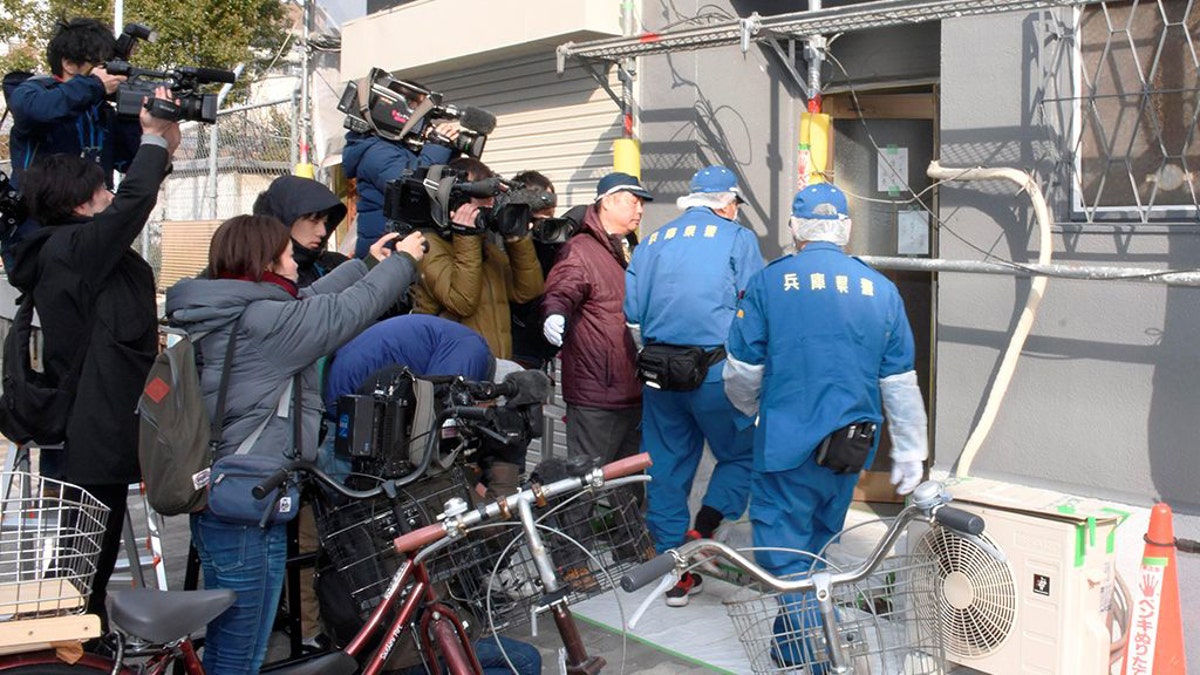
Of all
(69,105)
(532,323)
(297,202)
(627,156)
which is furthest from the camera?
(627,156)

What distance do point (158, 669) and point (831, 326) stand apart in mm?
2528

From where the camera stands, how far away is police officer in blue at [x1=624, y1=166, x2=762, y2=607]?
17.6 feet

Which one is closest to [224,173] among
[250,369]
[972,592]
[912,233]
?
[912,233]

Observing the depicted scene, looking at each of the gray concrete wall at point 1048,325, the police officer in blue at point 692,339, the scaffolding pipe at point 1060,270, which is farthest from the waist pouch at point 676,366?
the gray concrete wall at point 1048,325

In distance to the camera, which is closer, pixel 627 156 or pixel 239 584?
pixel 239 584

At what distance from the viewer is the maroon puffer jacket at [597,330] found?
584 cm

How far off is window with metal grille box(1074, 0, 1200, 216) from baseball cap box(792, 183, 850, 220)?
5.81 feet

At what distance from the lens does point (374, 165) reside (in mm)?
5605

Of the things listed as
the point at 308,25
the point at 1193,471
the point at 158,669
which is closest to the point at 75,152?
the point at 158,669

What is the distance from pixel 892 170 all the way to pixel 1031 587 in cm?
360

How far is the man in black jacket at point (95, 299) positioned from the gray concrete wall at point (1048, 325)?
3874 millimetres

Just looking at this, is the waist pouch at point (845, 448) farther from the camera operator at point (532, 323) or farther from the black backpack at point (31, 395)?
the black backpack at point (31, 395)

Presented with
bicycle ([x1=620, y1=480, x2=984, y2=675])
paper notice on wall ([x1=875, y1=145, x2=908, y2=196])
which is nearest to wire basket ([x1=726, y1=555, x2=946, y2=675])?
bicycle ([x1=620, y1=480, x2=984, y2=675])

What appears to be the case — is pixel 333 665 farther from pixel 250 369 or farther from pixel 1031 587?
pixel 1031 587
